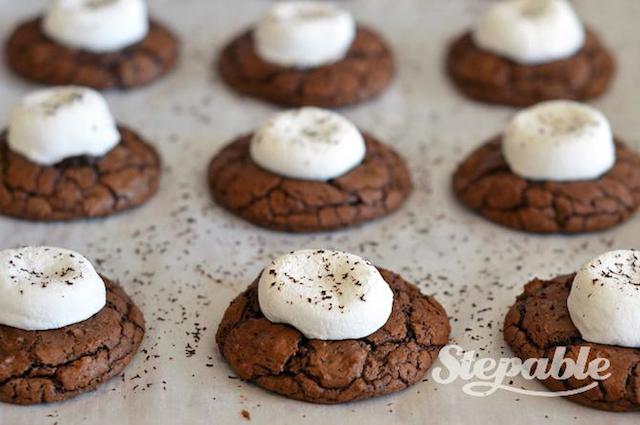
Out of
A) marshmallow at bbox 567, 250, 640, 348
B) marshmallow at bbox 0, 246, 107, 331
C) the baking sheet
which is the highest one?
marshmallow at bbox 567, 250, 640, 348

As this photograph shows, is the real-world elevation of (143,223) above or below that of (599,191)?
below

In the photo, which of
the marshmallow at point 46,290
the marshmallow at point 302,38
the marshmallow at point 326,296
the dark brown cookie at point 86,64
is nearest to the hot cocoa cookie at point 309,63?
the marshmallow at point 302,38

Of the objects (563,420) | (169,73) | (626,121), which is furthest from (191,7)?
(563,420)

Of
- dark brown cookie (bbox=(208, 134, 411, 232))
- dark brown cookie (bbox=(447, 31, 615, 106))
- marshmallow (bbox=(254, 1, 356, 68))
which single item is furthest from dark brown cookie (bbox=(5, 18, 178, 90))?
dark brown cookie (bbox=(447, 31, 615, 106))

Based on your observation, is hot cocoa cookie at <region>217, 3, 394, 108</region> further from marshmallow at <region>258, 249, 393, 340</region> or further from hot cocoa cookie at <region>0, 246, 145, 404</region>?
A: hot cocoa cookie at <region>0, 246, 145, 404</region>

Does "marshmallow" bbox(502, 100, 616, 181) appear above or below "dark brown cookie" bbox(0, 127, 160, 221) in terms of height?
above

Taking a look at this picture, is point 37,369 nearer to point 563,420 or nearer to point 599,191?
point 563,420

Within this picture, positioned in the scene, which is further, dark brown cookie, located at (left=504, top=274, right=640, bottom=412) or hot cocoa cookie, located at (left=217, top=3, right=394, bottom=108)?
hot cocoa cookie, located at (left=217, top=3, right=394, bottom=108)

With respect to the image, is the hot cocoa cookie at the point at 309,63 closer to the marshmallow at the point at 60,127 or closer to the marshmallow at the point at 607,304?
the marshmallow at the point at 60,127
